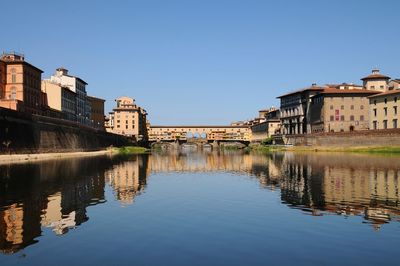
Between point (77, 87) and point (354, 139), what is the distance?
88.9 metres

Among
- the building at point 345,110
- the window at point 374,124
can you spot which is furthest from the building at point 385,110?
the building at point 345,110

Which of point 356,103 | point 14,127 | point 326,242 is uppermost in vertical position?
point 356,103

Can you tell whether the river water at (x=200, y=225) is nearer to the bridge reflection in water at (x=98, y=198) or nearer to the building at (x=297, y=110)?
the bridge reflection in water at (x=98, y=198)

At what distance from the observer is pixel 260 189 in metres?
36.1

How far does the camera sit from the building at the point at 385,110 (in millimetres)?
105500

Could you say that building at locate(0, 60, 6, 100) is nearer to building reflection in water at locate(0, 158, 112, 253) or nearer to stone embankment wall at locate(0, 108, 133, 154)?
stone embankment wall at locate(0, 108, 133, 154)

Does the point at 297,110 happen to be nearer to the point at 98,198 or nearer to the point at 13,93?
the point at 13,93

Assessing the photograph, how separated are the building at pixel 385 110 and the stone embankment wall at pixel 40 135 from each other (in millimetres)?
71685

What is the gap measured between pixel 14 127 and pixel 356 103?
95.2 m

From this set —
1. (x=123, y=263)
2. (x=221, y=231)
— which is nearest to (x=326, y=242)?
(x=221, y=231)

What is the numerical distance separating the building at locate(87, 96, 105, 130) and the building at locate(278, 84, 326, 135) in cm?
7184

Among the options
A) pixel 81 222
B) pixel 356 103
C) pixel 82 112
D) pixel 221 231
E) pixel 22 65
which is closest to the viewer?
pixel 221 231

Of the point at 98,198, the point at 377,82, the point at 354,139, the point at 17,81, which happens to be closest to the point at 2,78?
the point at 17,81

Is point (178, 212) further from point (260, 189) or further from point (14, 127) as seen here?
point (14, 127)
